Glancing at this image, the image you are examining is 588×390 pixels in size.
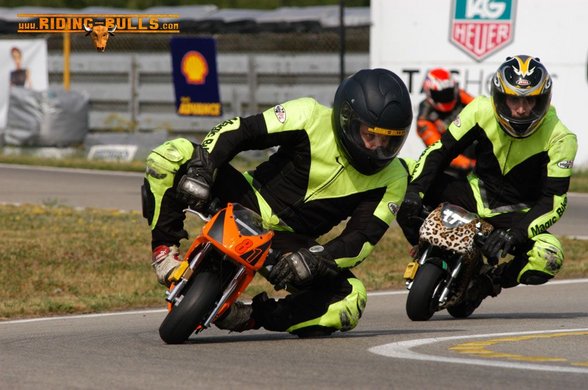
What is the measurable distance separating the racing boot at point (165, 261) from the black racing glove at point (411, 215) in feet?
Answer: 6.67

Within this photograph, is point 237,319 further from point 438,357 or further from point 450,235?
point 450,235

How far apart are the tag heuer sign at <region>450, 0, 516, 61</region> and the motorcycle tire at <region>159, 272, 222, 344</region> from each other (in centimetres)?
1491

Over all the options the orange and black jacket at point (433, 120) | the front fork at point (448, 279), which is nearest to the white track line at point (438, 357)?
the front fork at point (448, 279)

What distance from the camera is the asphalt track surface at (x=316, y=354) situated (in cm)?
599

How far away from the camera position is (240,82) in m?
25.5

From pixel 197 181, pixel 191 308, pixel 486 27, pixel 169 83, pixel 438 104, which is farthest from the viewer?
pixel 169 83

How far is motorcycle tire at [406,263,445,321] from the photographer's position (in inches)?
367

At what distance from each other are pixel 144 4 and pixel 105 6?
839 millimetres

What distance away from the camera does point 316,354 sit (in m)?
7.00

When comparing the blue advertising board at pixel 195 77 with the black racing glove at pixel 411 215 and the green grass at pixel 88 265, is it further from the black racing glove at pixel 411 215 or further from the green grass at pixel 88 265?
the black racing glove at pixel 411 215

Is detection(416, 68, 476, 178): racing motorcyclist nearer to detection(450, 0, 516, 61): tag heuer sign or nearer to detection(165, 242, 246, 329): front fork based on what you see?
detection(165, 242, 246, 329): front fork

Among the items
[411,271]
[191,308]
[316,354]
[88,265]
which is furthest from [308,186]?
[88,265]

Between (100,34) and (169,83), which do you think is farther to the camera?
(169,83)

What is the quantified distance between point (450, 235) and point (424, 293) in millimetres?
421
